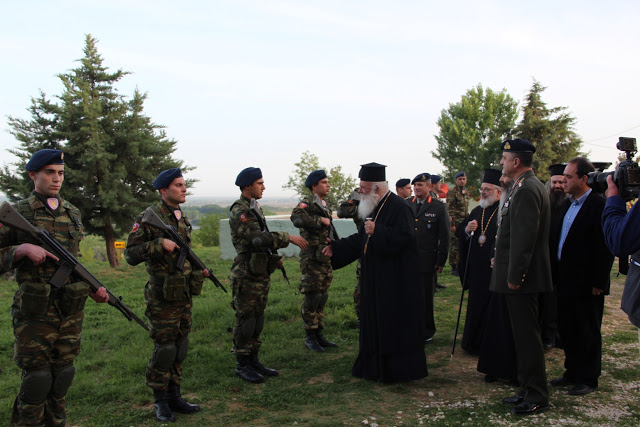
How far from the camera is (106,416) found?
4.47 metres

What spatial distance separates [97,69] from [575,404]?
13997 mm

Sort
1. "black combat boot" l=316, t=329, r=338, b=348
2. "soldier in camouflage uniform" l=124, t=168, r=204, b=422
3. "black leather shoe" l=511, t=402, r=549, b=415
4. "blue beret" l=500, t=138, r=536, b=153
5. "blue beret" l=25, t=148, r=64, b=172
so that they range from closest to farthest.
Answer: "blue beret" l=25, t=148, r=64, b=172 < "black leather shoe" l=511, t=402, r=549, b=415 < "soldier in camouflage uniform" l=124, t=168, r=204, b=422 < "blue beret" l=500, t=138, r=536, b=153 < "black combat boot" l=316, t=329, r=338, b=348

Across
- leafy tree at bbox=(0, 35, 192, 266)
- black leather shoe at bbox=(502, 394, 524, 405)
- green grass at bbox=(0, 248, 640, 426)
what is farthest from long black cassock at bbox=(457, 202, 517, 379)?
leafy tree at bbox=(0, 35, 192, 266)

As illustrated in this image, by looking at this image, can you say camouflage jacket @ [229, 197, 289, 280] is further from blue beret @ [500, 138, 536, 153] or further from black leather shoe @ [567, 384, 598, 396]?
black leather shoe @ [567, 384, 598, 396]

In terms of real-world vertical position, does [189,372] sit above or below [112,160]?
below

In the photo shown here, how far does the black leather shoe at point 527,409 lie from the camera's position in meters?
4.19

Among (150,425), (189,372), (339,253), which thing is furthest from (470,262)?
(150,425)

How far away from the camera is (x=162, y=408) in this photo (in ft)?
14.4

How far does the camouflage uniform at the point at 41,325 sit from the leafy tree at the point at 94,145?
1005 centimetres

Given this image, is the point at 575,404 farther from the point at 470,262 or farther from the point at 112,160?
the point at 112,160

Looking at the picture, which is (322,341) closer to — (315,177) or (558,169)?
(315,177)

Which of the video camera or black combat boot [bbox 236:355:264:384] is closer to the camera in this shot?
the video camera

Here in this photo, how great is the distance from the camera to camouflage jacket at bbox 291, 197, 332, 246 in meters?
6.46

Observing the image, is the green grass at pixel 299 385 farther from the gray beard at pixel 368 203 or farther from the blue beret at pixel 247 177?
the blue beret at pixel 247 177
